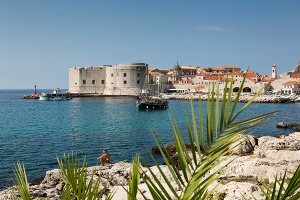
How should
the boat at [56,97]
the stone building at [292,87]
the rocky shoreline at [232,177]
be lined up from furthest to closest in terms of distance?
the boat at [56,97], the stone building at [292,87], the rocky shoreline at [232,177]

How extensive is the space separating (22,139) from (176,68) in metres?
101

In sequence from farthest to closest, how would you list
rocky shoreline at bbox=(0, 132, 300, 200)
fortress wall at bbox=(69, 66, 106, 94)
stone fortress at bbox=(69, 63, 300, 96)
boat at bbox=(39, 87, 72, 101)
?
1. fortress wall at bbox=(69, 66, 106, 94)
2. stone fortress at bbox=(69, 63, 300, 96)
3. boat at bbox=(39, 87, 72, 101)
4. rocky shoreline at bbox=(0, 132, 300, 200)

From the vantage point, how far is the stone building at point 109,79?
87.8m

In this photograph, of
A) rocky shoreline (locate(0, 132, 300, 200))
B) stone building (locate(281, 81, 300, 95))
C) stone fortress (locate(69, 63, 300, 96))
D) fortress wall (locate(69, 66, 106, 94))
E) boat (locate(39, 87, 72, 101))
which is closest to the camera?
rocky shoreline (locate(0, 132, 300, 200))

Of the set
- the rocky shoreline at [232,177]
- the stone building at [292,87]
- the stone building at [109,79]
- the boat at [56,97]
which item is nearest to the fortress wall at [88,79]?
the stone building at [109,79]

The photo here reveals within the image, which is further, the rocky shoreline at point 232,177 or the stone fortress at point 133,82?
the stone fortress at point 133,82

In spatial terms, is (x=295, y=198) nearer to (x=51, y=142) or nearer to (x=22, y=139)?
(x=51, y=142)

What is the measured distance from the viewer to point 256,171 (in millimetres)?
9141

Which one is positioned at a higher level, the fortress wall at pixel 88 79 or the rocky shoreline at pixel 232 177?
the fortress wall at pixel 88 79

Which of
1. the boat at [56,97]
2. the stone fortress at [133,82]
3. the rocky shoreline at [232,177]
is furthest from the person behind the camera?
the stone fortress at [133,82]

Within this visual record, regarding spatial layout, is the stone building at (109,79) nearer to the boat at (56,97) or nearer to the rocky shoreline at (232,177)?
the boat at (56,97)

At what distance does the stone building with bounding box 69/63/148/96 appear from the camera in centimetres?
8775

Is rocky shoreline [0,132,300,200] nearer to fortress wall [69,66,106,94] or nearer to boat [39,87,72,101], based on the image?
boat [39,87,72,101]

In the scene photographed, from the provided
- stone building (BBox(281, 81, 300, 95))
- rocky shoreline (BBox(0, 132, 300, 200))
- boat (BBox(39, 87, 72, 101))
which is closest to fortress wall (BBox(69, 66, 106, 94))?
boat (BBox(39, 87, 72, 101))
